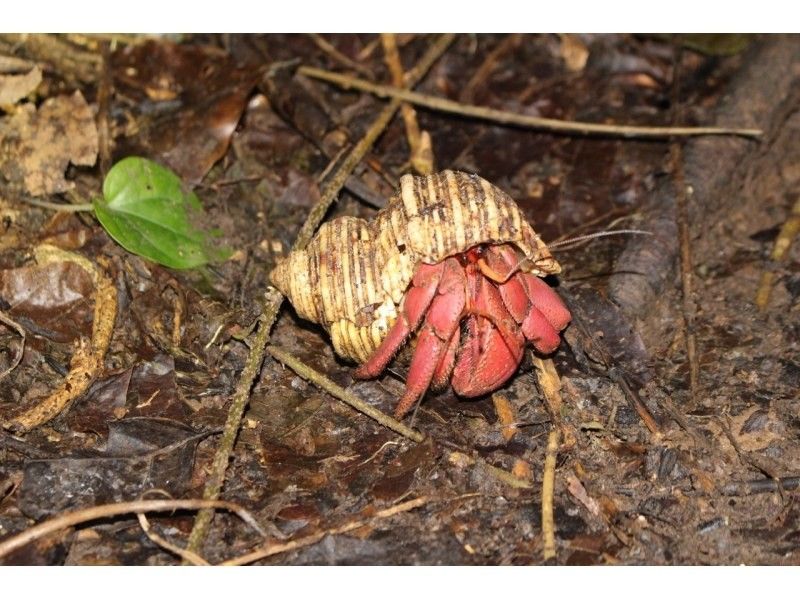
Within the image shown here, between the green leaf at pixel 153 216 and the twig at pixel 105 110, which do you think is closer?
the green leaf at pixel 153 216

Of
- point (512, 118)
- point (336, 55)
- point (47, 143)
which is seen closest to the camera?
point (47, 143)

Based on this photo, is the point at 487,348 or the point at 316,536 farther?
the point at 487,348

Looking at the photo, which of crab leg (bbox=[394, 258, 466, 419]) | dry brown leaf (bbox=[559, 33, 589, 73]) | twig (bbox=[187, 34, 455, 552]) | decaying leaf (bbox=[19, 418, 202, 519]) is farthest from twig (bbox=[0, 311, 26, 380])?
dry brown leaf (bbox=[559, 33, 589, 73])

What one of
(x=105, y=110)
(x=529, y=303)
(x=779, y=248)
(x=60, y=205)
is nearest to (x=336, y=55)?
(x=105, y=110)

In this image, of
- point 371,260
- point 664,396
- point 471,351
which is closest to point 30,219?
point 371,260

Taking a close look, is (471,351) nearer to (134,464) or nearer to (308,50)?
(134,464)

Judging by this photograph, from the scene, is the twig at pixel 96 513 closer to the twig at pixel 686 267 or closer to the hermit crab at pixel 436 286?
the hermit crab at pixel 436 286

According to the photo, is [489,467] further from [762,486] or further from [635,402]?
[762,486]

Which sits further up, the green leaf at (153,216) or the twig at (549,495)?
the green leaf at (153,216)

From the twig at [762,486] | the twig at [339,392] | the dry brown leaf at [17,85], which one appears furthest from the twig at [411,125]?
the twig at [762,486]
